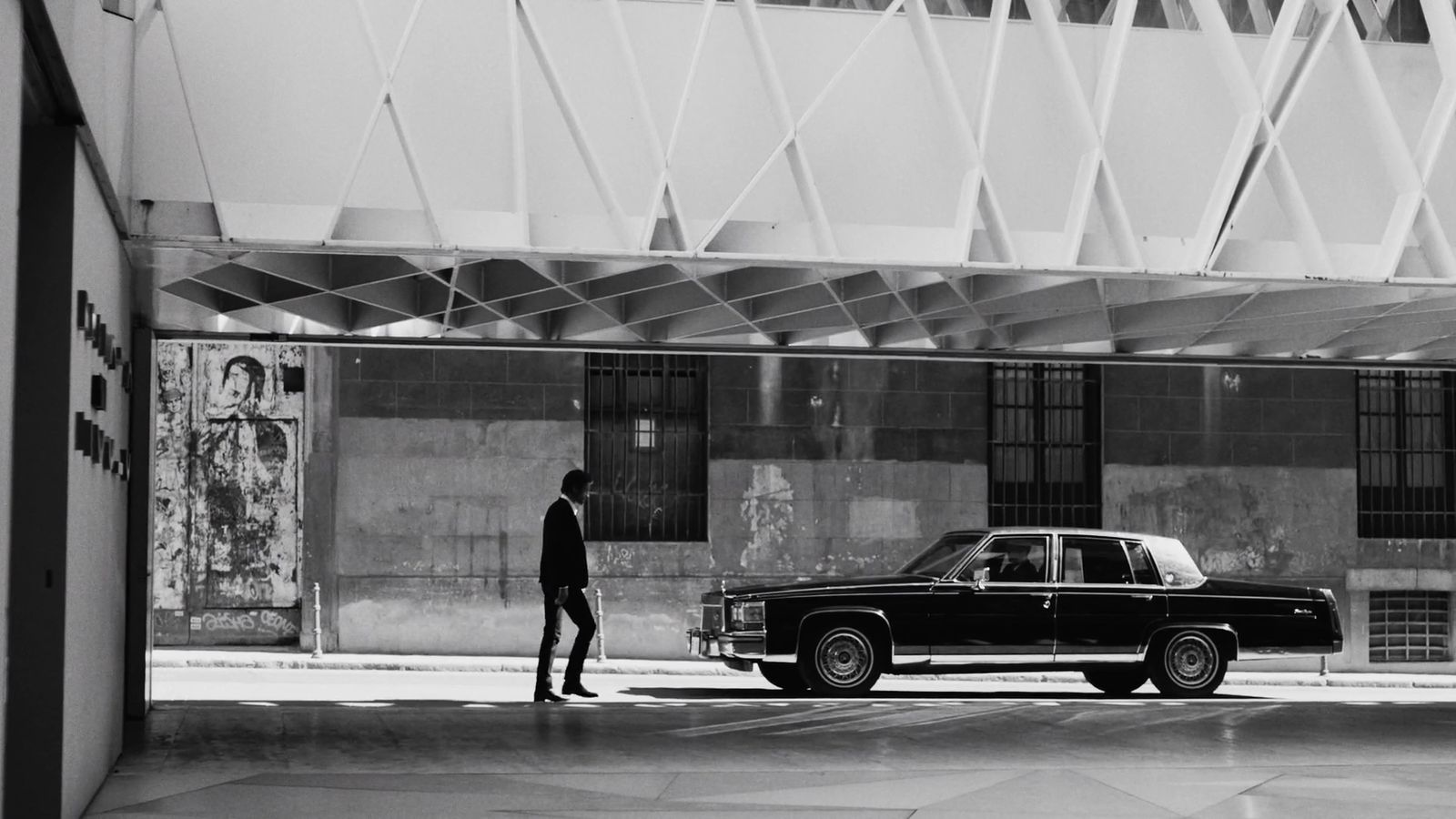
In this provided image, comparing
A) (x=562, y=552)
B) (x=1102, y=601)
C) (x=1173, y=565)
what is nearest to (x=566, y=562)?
(x=562, y=552)

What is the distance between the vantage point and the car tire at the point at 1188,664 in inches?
672

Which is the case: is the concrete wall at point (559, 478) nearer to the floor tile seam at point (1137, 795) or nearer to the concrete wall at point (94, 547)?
the concrete wall at point (94, 547)

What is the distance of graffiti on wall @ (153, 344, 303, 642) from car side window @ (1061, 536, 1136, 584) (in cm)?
1056

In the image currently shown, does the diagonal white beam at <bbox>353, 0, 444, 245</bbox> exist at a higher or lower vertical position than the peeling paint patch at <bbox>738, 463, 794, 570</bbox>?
higher

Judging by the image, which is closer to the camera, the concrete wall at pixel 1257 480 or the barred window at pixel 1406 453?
the concrete wall at pixel 1257 480

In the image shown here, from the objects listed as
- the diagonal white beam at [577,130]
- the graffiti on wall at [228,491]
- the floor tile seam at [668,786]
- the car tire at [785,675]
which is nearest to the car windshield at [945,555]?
the car tire at [785,675]

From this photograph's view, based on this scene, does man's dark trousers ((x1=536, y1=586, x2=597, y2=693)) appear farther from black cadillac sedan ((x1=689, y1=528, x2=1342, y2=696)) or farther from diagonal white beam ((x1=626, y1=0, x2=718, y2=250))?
diagonal white beam ((x1=626, y1=0, x2=718, y2=250))

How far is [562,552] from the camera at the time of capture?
546 inches

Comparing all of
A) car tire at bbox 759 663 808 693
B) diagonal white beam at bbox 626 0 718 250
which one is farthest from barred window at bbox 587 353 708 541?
diagonal white beam at bbox 626 0 718 250

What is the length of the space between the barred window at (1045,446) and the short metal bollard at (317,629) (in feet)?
30.1

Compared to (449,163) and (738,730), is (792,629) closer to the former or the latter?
(738,730)

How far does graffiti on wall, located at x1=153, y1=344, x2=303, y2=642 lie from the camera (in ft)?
74.0

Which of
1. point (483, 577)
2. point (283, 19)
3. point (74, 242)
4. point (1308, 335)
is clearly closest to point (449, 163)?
point (283, 19)

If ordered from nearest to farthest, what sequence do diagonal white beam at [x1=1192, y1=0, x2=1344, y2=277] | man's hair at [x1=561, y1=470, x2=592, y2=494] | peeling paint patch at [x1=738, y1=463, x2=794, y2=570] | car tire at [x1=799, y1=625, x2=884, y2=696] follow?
diagonal white beam at [x1=1192, y1=0, x2=1344, y2=277], man's hair at [x1=561, y1=470, x2=592, y2=494], car tire at [x1=799, y1=625, x2=884, y2=696], peeling paint patch at [x1=738, y1=463, x2=794, y2=570]
